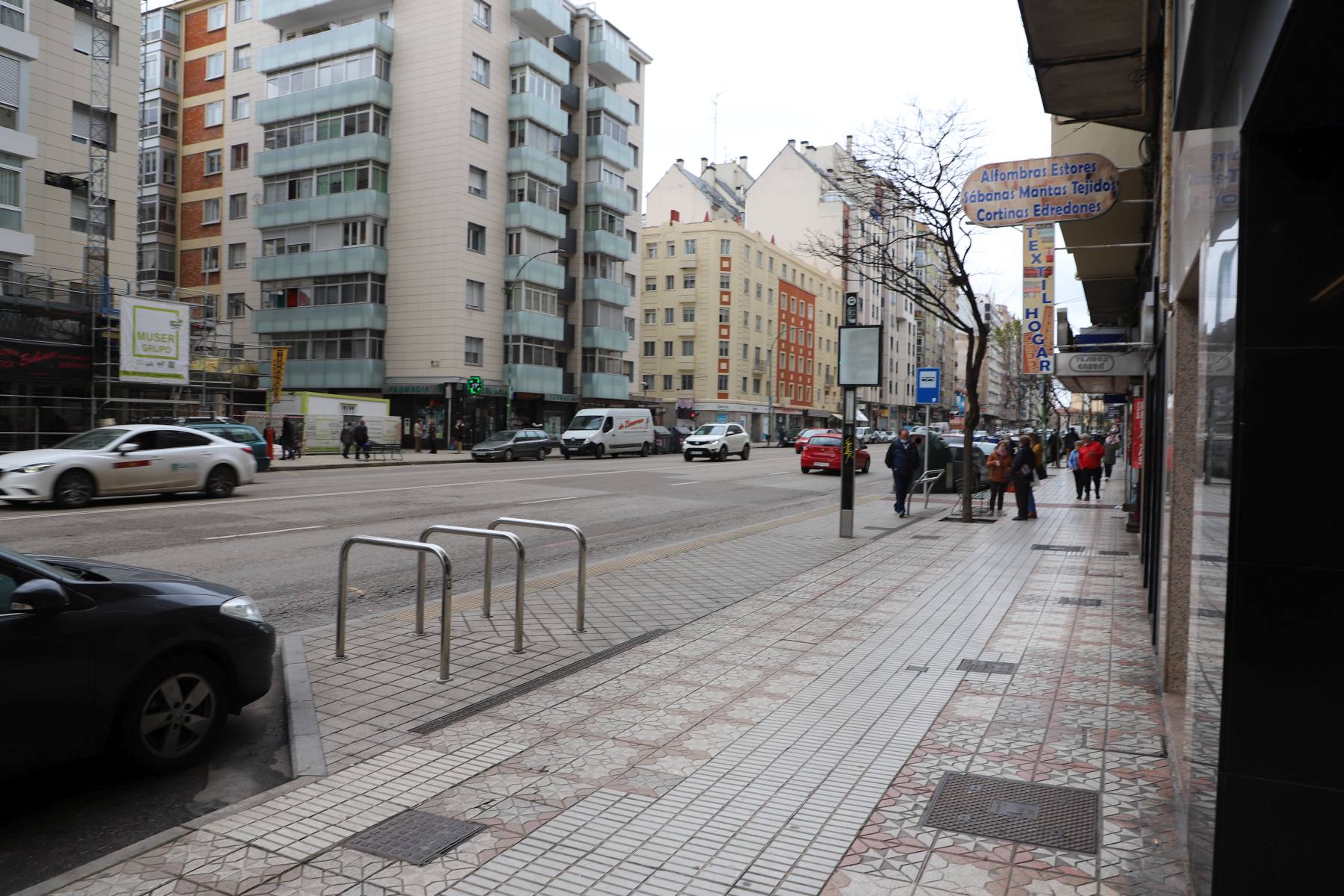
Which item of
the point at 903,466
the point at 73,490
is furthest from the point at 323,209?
the point at 903,466

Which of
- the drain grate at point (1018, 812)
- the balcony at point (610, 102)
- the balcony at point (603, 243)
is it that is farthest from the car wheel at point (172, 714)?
the balcony at point (610, 102)

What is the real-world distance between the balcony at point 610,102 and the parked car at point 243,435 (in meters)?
35.6

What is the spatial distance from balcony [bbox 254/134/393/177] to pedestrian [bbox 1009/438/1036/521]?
37.0 meters

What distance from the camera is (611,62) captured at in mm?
54938

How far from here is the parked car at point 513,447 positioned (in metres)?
36.3

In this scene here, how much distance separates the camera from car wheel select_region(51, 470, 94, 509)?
49.7 ft

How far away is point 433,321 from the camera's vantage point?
148 ft

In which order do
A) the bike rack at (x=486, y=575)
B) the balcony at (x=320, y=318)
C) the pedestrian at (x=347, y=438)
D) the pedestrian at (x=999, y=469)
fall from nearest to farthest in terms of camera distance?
1. the bike rack at (x=486, y=575)
2. the pedestrian at (x=999, y=469)
3. the pedestrian at (x=347, y=438)
4. the balcony at (x=320, y=318)

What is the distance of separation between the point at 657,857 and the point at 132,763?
2534 mm

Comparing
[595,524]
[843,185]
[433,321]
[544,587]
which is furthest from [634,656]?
[433,321]

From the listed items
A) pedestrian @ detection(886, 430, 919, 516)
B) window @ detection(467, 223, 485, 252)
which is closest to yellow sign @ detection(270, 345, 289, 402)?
window @ detection(467, 223, 485, 252)

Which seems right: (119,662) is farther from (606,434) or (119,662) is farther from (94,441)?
(606,434)

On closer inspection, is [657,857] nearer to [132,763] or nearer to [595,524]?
[132,763]

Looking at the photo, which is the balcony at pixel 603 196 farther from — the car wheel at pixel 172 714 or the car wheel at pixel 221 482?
the car wheel at pixel 172 714
